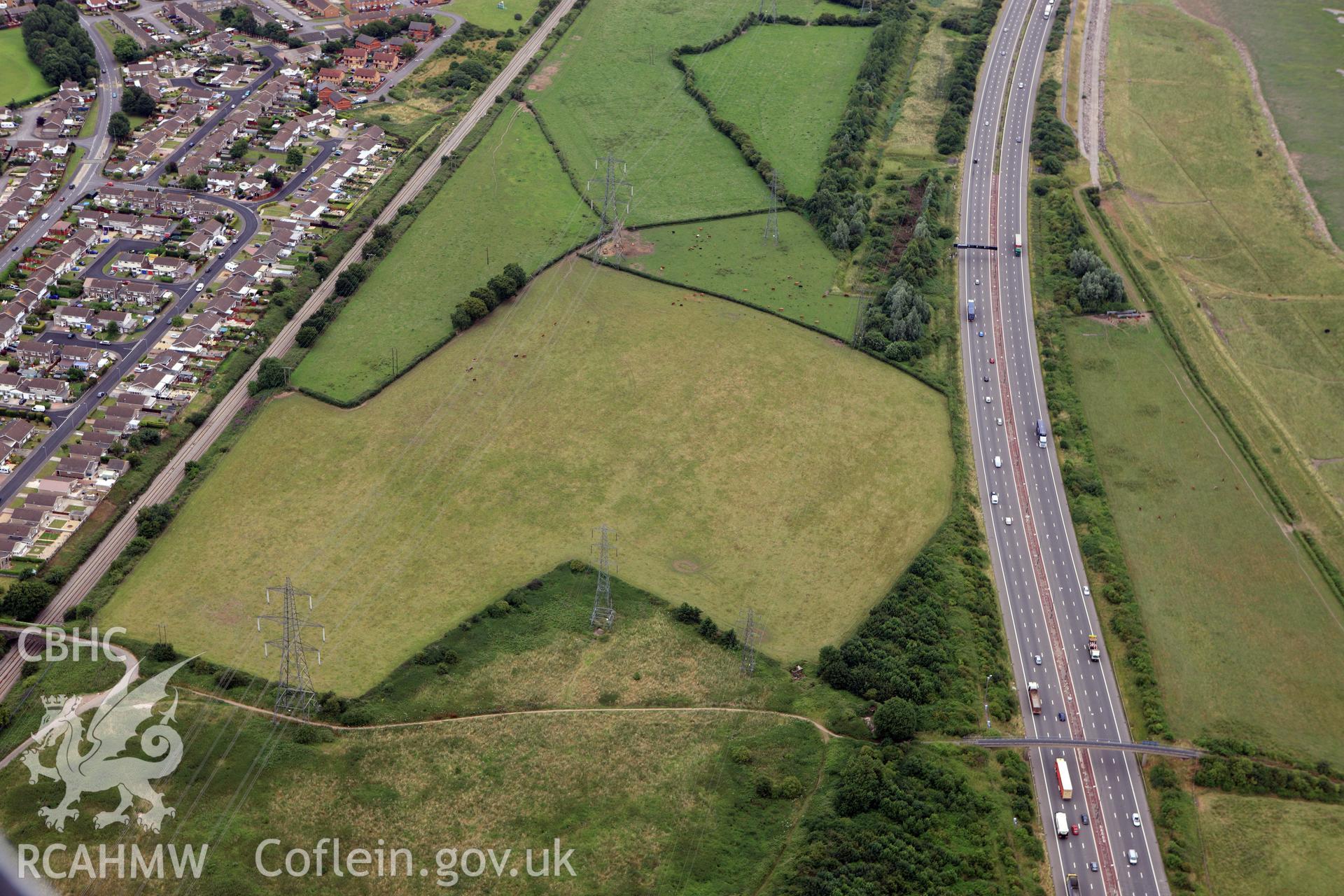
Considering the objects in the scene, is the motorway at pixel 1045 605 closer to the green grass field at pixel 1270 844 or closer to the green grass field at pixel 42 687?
the green grass field at pixel 1270 844

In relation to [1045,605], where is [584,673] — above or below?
below

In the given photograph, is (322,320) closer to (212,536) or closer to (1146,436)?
(212,536)

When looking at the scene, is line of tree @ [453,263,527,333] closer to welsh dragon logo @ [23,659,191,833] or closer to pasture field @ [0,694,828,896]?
pasture field @ [0,694,828,896]

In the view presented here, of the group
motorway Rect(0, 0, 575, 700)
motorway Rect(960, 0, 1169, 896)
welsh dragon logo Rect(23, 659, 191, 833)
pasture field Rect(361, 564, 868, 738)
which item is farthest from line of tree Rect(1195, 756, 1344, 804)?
motorway Rect(0, 0, 575, 700)

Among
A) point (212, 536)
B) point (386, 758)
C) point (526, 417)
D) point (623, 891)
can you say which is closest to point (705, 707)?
point (623, 891)

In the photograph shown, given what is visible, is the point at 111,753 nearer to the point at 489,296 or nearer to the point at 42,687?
the point at 42,687

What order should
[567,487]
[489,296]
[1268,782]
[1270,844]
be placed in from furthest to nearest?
1. [489,296]
2. [567,487]
3. [1268,782]
4. [1270,844]

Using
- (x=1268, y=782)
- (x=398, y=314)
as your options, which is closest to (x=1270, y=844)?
(x=1268, y=782)
